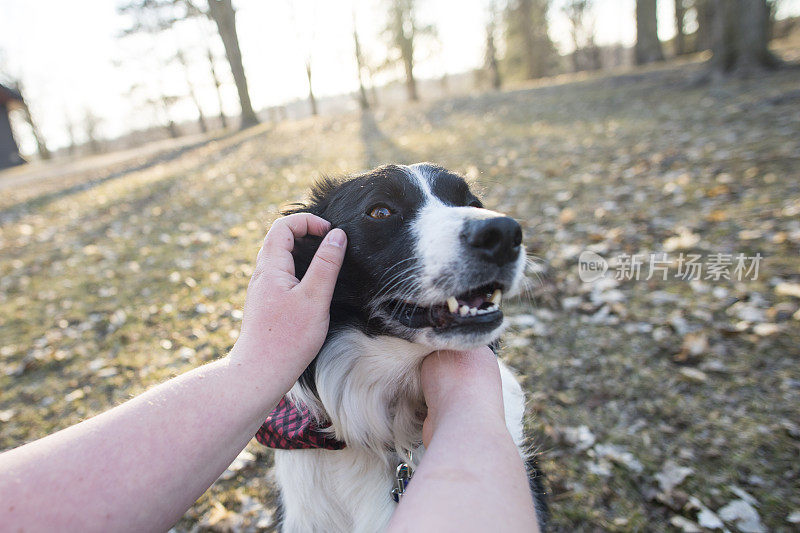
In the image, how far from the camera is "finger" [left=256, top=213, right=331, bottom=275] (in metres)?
1.70

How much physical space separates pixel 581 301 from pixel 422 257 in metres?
2.80

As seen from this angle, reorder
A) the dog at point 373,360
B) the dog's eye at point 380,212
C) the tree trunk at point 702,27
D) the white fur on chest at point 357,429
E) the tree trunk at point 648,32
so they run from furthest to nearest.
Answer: the tree trunk at point 702,27, the tree trunk at point 648,32, the dog's eye at point 380,212, the white fur on chest at point 357,429, the dog at point 373,360

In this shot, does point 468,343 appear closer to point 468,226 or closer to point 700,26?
point 468,226

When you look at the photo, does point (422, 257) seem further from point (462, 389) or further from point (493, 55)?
point (493, 55)

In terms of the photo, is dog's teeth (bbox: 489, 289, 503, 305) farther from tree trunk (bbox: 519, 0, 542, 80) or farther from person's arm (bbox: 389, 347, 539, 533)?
tree trunk (bbox: 519, 0, 542, 80)

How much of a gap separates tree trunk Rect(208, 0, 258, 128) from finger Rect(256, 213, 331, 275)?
2136 centimetres

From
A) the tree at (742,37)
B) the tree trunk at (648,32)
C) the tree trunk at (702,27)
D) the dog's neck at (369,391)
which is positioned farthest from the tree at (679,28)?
the dog's neck at (369,391)

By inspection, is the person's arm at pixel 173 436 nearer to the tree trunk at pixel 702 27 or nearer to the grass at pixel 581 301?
the grass at pixel 581 301

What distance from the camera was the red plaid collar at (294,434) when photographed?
194 cm

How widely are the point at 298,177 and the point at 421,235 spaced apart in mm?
8744

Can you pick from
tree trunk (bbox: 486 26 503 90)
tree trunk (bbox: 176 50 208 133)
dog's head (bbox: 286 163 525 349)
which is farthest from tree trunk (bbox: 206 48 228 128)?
dog's head (bbox: 286 163 525 349)

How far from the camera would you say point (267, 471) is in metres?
3.06

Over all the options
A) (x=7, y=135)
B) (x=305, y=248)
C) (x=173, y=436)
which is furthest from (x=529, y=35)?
(x=7, y=135)

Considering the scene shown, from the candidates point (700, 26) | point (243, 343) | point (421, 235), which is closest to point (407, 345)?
point (421, 235)
